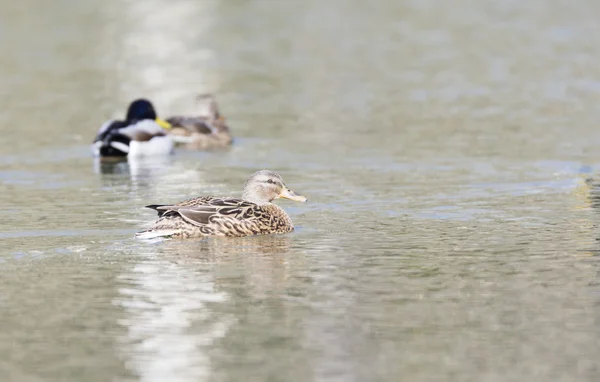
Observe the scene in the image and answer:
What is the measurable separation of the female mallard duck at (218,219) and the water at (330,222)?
7.2 inches

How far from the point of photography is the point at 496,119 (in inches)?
1049

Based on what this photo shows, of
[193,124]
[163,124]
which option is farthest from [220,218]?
[193,124]

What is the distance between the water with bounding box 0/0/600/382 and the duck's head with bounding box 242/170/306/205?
0.55 m

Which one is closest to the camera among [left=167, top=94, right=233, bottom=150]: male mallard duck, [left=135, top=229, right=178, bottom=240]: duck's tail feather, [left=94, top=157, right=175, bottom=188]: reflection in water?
[left=135, top=229, right=178, bottom=240]: duck's tail feather

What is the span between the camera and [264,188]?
16.3 metres

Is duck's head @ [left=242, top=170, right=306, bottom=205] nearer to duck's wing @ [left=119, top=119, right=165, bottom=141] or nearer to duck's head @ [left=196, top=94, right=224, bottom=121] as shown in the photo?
duck's wing @ [left=119, top=119, right=165, bottom=141]

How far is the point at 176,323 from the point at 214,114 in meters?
16.0

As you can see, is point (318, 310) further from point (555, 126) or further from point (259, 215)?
point (555, 126)

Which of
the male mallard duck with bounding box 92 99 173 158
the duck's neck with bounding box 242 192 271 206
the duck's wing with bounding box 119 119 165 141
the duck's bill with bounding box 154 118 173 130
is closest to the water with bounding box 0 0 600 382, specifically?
the male mallard duck with bounding box 92 99 173 158

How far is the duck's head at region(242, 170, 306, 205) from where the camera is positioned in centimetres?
1627

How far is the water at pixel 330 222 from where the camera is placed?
414 inches

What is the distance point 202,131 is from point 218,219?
11.0 m

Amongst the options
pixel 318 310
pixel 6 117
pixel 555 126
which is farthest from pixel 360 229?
pixel 6 117

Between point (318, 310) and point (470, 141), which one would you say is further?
point (470, 141)
